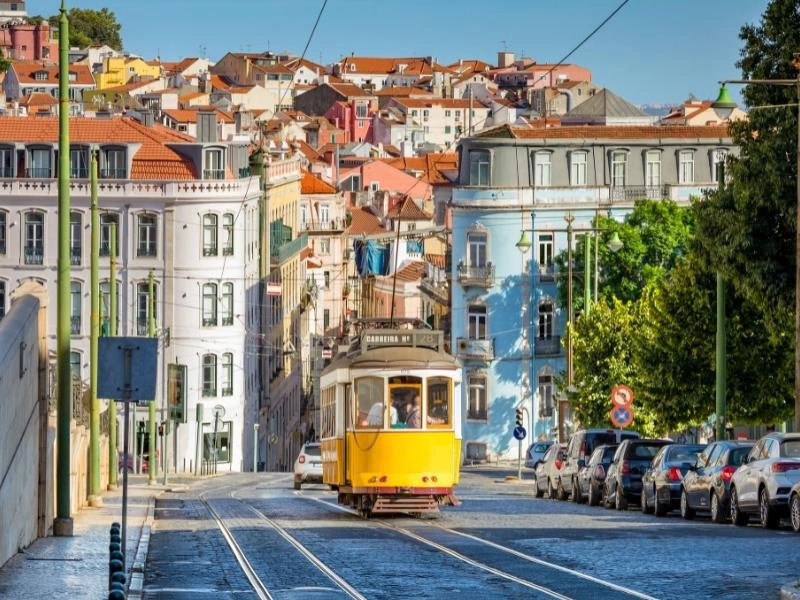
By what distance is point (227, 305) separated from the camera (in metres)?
92.2

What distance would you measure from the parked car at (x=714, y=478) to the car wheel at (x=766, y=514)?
6.93ft

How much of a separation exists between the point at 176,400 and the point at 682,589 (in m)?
68.7

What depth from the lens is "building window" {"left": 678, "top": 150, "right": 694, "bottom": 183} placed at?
92312mm

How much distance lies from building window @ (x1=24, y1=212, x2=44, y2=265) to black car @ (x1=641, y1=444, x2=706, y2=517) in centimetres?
5650

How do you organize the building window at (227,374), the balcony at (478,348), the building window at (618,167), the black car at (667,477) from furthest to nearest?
the building window at (618,167), the building window at (227,374), the balcony at (478,348), the black car at (667,477)

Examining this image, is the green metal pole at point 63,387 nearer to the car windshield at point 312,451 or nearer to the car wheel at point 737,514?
the car wheel at point 737,514

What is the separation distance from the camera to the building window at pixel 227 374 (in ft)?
299

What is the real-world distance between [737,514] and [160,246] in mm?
60955

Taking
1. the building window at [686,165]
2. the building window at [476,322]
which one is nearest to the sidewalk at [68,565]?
the building window at [476,322]

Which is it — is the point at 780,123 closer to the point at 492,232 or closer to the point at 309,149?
the point at 492,232

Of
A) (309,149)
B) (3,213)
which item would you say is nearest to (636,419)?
(3,213)

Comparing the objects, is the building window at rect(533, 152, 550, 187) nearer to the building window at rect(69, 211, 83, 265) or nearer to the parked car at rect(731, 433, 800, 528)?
the building window at rect(69, 211, 83, 265)

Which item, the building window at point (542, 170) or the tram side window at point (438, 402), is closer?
the tram side window at point (438, 402)

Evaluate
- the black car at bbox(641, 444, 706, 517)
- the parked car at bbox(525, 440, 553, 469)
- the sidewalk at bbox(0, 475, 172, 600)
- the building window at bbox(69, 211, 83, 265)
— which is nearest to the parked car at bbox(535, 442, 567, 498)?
the black car at bbox(641, 444, 706, 517)
